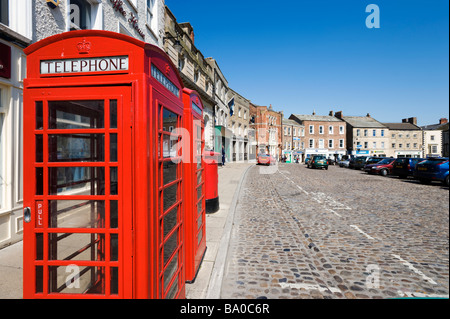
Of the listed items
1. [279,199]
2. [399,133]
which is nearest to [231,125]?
[279,199]

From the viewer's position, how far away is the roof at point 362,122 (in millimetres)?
49500

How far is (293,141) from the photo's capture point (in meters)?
50.7

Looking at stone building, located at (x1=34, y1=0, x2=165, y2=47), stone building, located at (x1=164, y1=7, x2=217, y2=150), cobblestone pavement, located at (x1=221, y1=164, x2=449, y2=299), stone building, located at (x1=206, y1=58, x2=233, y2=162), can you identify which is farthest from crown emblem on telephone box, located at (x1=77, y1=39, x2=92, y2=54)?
stone building, located at (x1=206, y1=58, x2=233, y2=162)

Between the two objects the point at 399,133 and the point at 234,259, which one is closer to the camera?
the point at 234,259

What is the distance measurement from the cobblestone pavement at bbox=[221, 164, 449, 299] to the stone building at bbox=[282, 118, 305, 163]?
43.3 metres

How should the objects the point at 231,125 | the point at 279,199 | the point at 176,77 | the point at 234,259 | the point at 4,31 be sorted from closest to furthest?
the point at 176,77 → the point at 234,259 → the point at 4,31 → the point at 279,199 → the point at 231,125

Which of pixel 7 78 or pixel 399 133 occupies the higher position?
pixel 399 133

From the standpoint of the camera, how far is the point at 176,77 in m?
2.72
